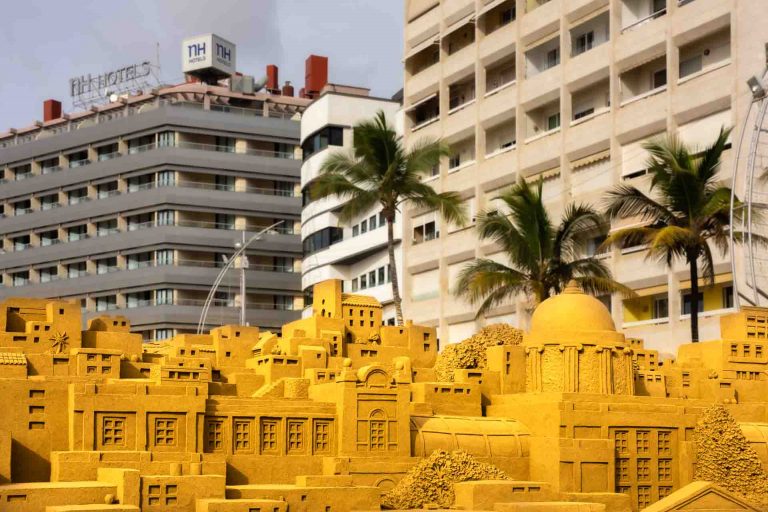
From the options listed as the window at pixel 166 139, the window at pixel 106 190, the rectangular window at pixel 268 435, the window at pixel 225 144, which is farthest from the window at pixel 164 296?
the rectangular window at pixel 268 435

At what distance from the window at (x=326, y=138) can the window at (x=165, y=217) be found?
12.2m

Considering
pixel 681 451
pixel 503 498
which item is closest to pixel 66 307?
pixel 503 498

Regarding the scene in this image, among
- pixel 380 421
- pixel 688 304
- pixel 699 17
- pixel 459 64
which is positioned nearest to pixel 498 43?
pixel 459 64

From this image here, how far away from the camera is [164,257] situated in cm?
9306

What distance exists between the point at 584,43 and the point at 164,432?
3672 centimetres

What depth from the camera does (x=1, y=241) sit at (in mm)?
104250

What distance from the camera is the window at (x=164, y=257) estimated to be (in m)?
92.9

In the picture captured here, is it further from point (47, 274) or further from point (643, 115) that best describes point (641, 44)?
point (47, 274)

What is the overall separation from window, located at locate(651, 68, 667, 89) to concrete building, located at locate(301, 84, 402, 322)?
2191 cm

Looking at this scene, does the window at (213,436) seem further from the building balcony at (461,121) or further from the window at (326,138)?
the window at (326,138)

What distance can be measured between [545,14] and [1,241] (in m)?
54.4

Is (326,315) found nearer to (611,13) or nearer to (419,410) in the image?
(419,410)

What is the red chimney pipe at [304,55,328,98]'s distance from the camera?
100188 mm

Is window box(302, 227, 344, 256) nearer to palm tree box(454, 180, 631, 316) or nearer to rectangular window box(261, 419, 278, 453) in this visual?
palm tree box(454, 180, 631, 316)
